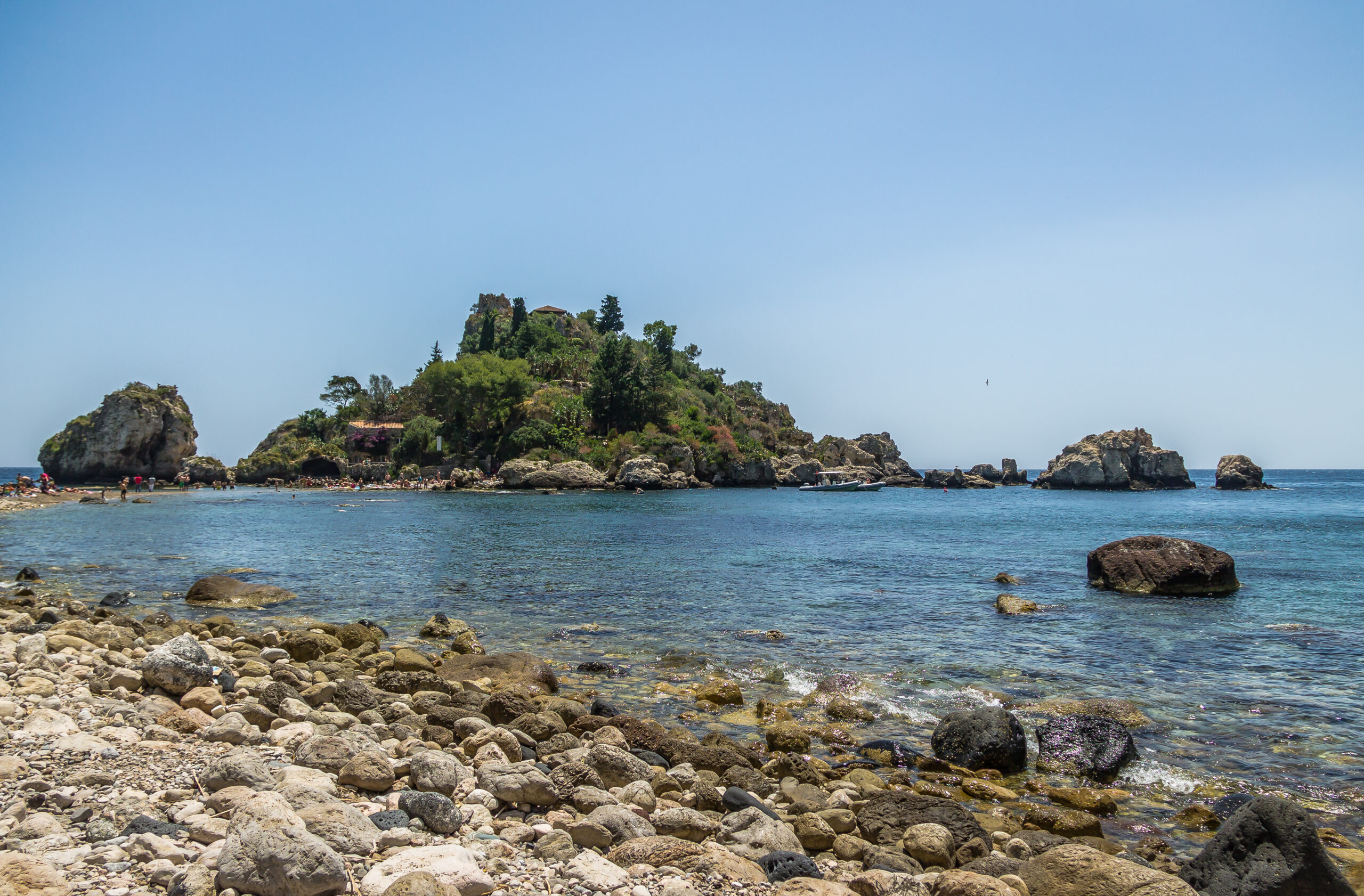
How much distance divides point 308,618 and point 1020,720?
51.7ft

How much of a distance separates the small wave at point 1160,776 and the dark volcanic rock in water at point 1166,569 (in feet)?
48.7

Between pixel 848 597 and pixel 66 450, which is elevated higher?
pixel 66 450

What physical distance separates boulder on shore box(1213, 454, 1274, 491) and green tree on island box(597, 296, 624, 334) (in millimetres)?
101274

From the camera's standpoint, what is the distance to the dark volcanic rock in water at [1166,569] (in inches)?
854

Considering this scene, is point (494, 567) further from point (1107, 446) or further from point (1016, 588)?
point (1107, 446)

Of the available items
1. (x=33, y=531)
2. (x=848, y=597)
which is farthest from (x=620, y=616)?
(x=33, y=531)

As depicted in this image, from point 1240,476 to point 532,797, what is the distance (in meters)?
132

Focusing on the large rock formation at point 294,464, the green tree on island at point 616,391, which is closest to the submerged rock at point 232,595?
the green tree on island at point 616,391

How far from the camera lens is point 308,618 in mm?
17625

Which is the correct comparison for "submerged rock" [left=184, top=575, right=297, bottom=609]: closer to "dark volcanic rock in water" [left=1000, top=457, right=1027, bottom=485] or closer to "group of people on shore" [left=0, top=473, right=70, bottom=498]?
"group of people on shore" [left=0, top=473, right=70, bottom=498]

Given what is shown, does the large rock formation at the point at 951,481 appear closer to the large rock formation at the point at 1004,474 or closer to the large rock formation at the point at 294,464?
the large rock formation at the point at 1004,474

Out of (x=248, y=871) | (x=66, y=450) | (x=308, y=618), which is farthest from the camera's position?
(x=66, y=450)

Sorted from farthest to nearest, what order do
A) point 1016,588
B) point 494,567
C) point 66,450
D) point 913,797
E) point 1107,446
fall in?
point 1107,446 < point 66,450 < point 494,567 < point 1016,588 < point 913,797

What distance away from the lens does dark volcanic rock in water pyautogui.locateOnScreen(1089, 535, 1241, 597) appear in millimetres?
21703
